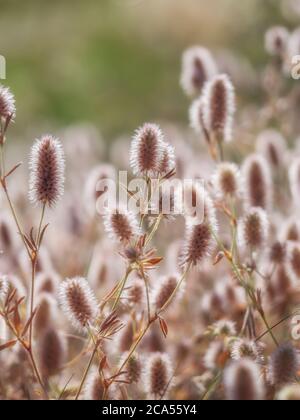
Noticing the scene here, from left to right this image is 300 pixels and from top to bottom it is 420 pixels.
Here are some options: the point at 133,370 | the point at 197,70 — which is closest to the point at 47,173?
the point at 133,370

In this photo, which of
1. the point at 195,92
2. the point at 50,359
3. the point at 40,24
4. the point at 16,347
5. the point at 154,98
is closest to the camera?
the point at 50,359

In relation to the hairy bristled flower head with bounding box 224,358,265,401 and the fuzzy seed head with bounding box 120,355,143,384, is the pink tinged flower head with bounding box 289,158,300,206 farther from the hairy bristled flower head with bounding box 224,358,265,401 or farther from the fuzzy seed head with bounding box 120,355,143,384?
the hairy bristled flower head with bounding box 224,358,265,401

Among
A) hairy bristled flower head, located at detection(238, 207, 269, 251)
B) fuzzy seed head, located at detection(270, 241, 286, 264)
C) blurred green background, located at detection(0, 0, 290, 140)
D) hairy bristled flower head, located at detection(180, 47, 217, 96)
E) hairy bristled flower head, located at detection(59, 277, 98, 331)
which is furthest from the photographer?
blurred green background, located at detection(0, 0, 290, 140)

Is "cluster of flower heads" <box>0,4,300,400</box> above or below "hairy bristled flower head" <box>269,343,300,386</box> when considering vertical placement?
above

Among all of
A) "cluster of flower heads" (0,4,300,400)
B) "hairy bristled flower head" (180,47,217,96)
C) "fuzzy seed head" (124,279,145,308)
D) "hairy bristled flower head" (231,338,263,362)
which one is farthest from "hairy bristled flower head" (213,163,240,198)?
"hairy bristled flower head" (180,47,217,96)

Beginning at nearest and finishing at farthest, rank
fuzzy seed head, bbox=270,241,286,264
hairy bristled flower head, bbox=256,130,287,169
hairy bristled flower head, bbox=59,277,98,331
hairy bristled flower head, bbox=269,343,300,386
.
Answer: hairy bristled flower head, bbox=269,343,300,386 < hairy bristled flower head, bbox=59,277,98,331 < fuzzy seed head, bbox=270,241,286,264 < hairy bristled flower head, bbox=256,130,287,169

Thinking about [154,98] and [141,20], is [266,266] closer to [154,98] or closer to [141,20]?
[154,98]
